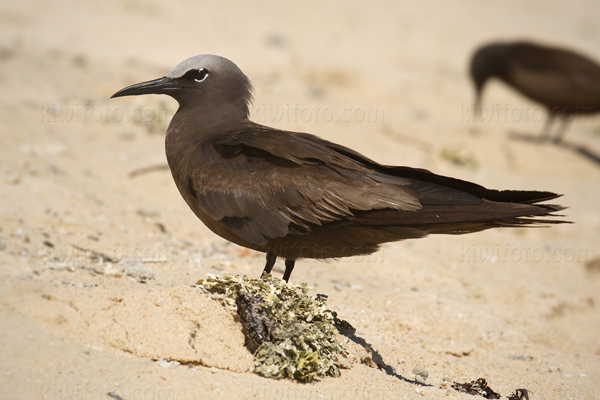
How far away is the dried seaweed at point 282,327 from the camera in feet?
13.2

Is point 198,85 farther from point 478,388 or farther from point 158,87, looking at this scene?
point 478,388

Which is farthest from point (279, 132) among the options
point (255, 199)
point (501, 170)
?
point (501, 170)

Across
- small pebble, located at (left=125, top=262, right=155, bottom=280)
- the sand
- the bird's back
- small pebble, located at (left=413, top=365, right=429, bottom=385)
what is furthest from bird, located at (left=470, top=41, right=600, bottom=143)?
small pebble, located at (left=125, top=262, right=155, bottom=280)

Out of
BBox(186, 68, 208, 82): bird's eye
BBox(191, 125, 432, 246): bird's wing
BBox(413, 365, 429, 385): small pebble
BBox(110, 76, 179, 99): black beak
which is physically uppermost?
BBox(186, 68, 208, 82): bird's eye

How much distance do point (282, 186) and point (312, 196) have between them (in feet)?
0.78

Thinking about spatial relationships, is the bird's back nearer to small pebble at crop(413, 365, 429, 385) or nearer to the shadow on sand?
the shadow on sand

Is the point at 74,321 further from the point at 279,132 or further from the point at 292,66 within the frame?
the point at 292,66

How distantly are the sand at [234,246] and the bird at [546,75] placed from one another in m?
0.81

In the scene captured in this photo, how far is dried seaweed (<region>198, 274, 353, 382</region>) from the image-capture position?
402cm

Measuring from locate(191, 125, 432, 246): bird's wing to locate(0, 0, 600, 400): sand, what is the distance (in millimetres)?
686

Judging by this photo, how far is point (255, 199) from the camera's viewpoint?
4.81 metres

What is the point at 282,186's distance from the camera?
4801 mm

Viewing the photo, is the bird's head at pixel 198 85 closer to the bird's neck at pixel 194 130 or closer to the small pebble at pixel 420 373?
the bird's neck at pixel 194 130

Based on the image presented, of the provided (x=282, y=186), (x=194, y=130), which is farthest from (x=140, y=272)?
(x=282, y=186)
